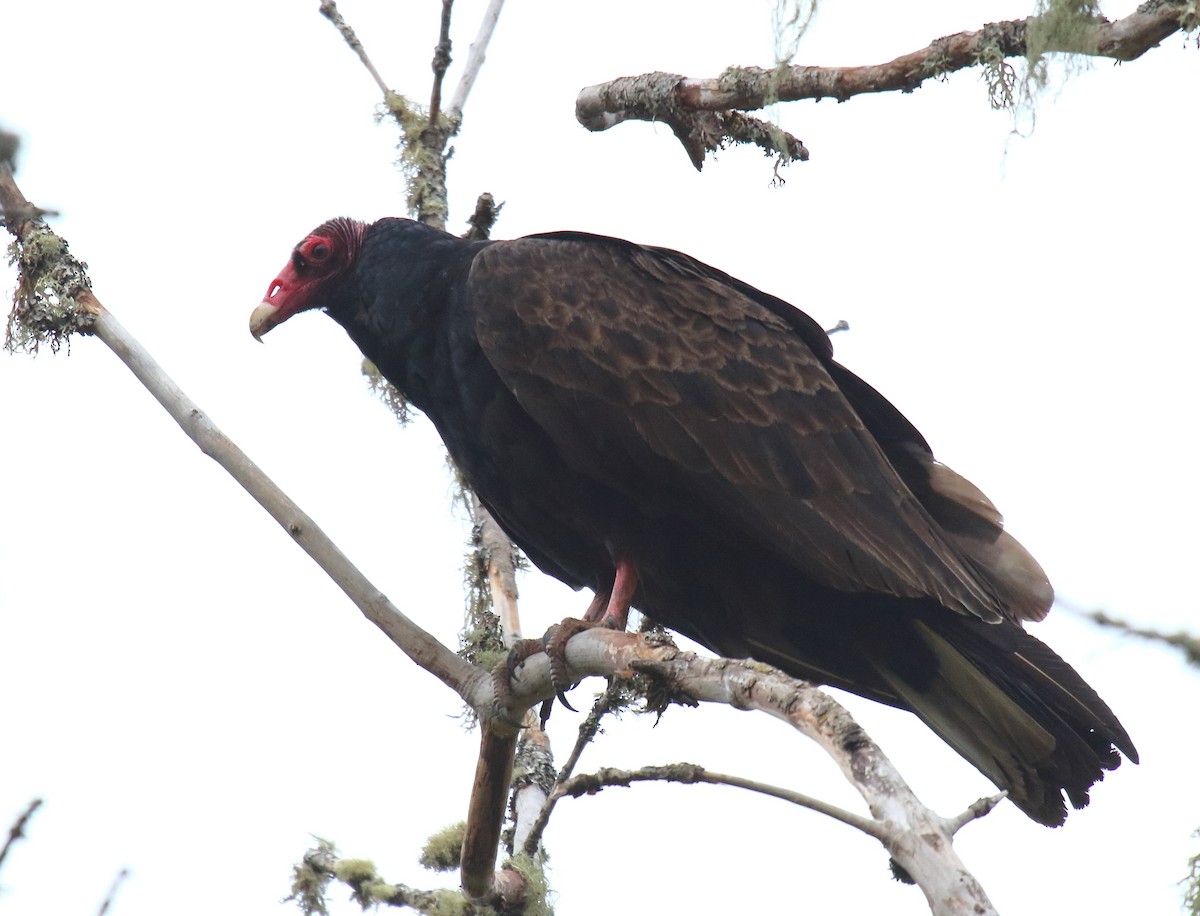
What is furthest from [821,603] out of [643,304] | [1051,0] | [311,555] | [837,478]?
[1051,0]

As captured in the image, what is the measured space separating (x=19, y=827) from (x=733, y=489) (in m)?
2.08

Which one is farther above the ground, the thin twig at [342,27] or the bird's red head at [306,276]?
the thin twig at [342,27]

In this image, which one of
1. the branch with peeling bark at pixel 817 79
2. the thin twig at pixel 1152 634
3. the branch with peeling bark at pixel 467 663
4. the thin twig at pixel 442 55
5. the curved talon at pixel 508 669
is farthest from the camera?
the thin twig at pixel 442 55

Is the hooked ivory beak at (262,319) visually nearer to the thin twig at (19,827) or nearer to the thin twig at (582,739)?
the thin twig at (582,739)

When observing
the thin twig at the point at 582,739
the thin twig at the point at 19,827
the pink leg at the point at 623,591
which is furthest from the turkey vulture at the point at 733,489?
the thin twig at the point at 19,827

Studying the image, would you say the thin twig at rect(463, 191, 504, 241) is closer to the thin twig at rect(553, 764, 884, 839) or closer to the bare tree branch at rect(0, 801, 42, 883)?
the thin twig at rect(553, 764, 884, 839)

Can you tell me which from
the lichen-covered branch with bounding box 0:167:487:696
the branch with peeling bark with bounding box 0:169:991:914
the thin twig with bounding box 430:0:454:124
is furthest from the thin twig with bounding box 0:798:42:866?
the thin twig with bounding box 430:0:454:124

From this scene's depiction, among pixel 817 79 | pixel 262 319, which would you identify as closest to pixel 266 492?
pixel 262 319

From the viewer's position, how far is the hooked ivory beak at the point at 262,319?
14.5 feet

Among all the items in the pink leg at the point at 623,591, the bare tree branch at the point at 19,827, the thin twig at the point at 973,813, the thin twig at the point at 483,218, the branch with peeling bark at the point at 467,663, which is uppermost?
the thin twig at the point at 483,218

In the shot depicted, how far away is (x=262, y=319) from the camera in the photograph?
441 centimetres

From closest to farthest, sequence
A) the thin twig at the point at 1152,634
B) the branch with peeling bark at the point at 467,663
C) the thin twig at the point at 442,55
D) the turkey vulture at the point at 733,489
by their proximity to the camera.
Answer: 1. the thin twig at the point at 1152,634
2. the branch with peeling bark at the point at 467,663
3. the turkey vulture at the point at 733,489
4. the thin twig at the point at 442,55

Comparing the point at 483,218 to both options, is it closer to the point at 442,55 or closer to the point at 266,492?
the point at 442,55

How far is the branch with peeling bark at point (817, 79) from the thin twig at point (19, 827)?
226 cm
